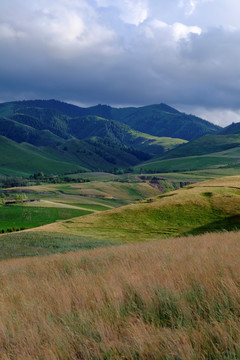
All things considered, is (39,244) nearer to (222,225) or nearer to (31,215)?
(222,225)

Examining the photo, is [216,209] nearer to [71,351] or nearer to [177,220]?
[177,220]

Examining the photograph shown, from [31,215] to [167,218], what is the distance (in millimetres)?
79761

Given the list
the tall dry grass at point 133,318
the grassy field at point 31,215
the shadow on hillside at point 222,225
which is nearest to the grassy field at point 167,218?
the shadow on hillside at point 222,225

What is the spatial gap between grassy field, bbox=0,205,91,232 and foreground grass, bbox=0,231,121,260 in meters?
63.2

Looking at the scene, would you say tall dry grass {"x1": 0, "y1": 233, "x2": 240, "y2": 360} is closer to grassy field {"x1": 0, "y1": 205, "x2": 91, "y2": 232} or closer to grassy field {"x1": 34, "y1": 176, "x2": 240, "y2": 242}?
grassy field {"x1": 34, "y1": 176, "x2": 240, "y2": 242}

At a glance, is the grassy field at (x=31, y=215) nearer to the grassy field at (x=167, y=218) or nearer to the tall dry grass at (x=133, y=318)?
the grassy field at (x=167, y=218)

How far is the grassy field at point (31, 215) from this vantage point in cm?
10919

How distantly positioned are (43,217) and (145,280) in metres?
118

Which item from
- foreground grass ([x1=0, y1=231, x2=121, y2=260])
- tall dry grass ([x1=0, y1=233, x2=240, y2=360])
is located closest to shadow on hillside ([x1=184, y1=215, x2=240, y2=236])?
foreground grass ([x1=0, y1=231, x2=121, y2=260])

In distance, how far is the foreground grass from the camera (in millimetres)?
32866

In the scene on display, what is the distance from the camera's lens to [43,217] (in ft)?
399

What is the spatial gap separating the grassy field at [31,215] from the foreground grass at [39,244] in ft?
207

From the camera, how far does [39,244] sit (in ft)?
125

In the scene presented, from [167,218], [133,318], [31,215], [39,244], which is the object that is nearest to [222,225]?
[167,218]
